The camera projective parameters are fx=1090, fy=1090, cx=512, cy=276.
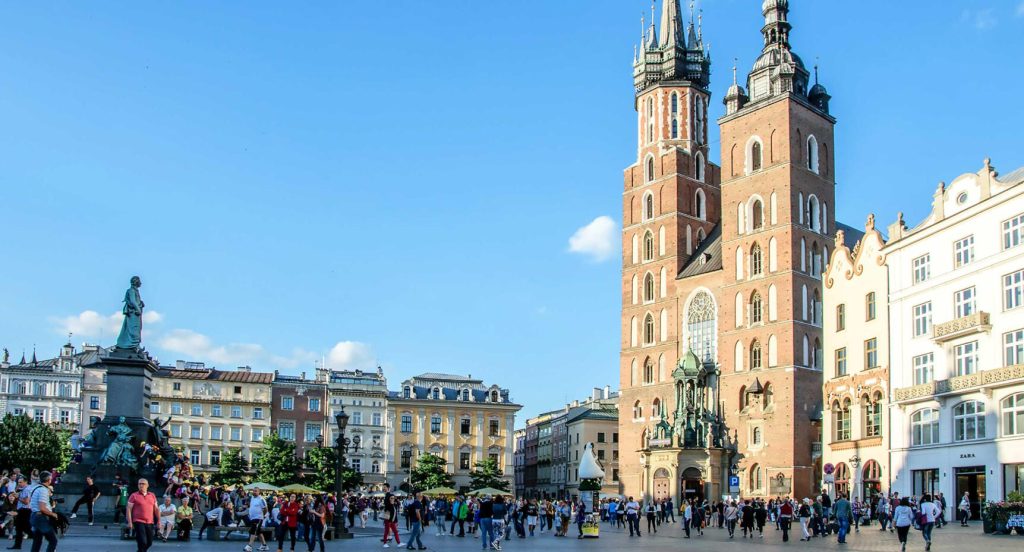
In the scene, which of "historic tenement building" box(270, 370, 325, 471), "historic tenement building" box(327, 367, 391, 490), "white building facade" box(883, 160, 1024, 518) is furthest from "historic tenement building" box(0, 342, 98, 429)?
"white building facade" box(883, 160, 1024, 518)

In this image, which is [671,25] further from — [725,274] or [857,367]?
[857,367]

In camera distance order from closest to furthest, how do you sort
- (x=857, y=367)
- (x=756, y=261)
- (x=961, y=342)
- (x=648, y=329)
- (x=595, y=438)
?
(x=961, y=342)
(x=857, y=367)
(x=756, y=261)
(x=648, y=329)
(x=595, y=438)

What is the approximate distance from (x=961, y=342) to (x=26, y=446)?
192 feet

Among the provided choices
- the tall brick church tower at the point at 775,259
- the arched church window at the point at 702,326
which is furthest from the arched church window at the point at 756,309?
the arched church window at the point at 702,326

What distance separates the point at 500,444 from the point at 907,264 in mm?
61351

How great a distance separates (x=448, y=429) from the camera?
10331cm

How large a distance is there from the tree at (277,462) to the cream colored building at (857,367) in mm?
39695

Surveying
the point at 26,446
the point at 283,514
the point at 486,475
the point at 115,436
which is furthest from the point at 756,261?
the point at 26,446

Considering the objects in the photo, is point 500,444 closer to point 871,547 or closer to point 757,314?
point 757,314

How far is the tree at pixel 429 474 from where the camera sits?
295 ft

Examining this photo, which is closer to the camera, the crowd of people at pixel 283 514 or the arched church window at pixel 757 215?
the crowd of people at pixel 283 514

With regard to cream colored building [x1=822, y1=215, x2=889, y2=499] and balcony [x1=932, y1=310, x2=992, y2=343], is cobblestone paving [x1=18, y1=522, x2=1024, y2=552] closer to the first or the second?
balcony [x1=932, y1=310, x2=992, y2=343]

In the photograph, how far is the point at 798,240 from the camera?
6688 cm

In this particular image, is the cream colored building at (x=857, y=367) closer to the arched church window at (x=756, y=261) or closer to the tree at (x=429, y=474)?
the arched church window at (x=756, y=261)
